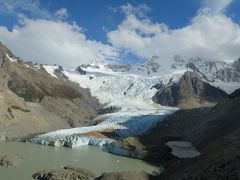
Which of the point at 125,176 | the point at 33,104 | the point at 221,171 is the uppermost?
the point at 33,104

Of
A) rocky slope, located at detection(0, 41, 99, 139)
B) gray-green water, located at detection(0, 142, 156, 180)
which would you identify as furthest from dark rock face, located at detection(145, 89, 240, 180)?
rocky slope, located at detection(0, 41, 99, 139)

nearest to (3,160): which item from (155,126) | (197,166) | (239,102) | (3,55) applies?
(197,166)

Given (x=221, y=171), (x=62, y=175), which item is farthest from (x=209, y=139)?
(x=221, y=171)

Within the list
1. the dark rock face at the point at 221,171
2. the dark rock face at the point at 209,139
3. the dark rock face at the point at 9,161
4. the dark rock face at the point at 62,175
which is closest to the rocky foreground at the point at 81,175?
the dark rock face at the point at 62,175

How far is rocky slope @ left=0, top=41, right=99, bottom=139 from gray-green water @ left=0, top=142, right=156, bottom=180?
19647 mm

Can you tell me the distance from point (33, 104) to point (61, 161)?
7237cm

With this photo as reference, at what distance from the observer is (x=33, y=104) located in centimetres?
12600

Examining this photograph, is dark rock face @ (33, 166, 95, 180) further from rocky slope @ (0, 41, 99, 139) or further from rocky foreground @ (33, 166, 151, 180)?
rocky slope @ (0, 41, 99, 139)

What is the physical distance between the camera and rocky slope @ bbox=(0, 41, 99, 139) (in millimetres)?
94188

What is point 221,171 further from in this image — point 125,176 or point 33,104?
point 33,104

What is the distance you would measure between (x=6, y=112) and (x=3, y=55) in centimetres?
6339

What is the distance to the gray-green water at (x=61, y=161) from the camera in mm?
44787

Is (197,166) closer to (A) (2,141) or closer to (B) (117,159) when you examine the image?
(B) (117,159)

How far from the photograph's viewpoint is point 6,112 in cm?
9462
